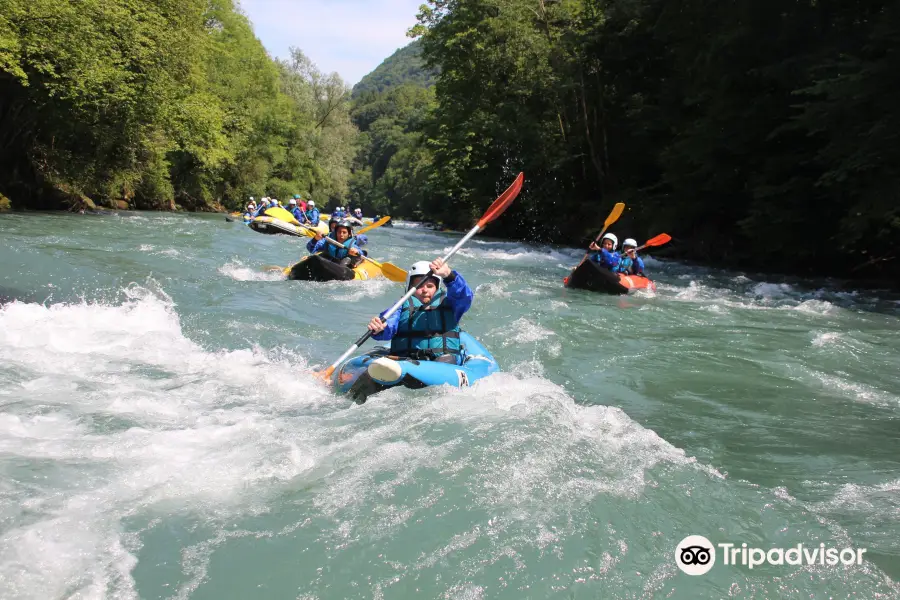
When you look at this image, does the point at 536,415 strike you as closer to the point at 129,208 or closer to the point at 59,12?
the point at 59,12

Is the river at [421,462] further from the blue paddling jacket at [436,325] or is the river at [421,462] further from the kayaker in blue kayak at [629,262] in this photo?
the kayaker in blue kayak at [629,262]

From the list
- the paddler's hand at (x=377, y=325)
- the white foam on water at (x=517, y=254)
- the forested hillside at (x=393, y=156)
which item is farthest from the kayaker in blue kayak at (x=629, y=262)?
the forested hillside at (x=393, y=156)

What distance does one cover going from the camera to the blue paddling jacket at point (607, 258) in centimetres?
1175

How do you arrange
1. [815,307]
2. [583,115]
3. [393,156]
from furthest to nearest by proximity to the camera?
[393,156], [583,115], [815,307]

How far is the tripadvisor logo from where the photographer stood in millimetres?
2934

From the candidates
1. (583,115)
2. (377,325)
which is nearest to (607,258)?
(377,325)

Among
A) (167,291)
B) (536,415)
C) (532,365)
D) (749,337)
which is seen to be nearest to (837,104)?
(749,337)

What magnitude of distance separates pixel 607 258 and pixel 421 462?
8615 mm

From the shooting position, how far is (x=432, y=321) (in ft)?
17.6

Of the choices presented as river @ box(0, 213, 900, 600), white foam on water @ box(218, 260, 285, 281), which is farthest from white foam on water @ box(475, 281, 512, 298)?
white foam on water @ box(218, 260, 285, 281)

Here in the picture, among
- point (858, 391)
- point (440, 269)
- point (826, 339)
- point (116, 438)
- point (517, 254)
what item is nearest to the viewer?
point (116, 438)

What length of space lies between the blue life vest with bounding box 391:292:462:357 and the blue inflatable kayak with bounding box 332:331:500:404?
0.16 meters

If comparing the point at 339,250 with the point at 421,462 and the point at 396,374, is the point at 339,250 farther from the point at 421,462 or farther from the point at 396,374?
the point at 421,462

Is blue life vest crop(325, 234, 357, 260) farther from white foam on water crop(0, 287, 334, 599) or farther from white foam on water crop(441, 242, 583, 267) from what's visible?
white foam on water crop(441, 242, 583, 267)
